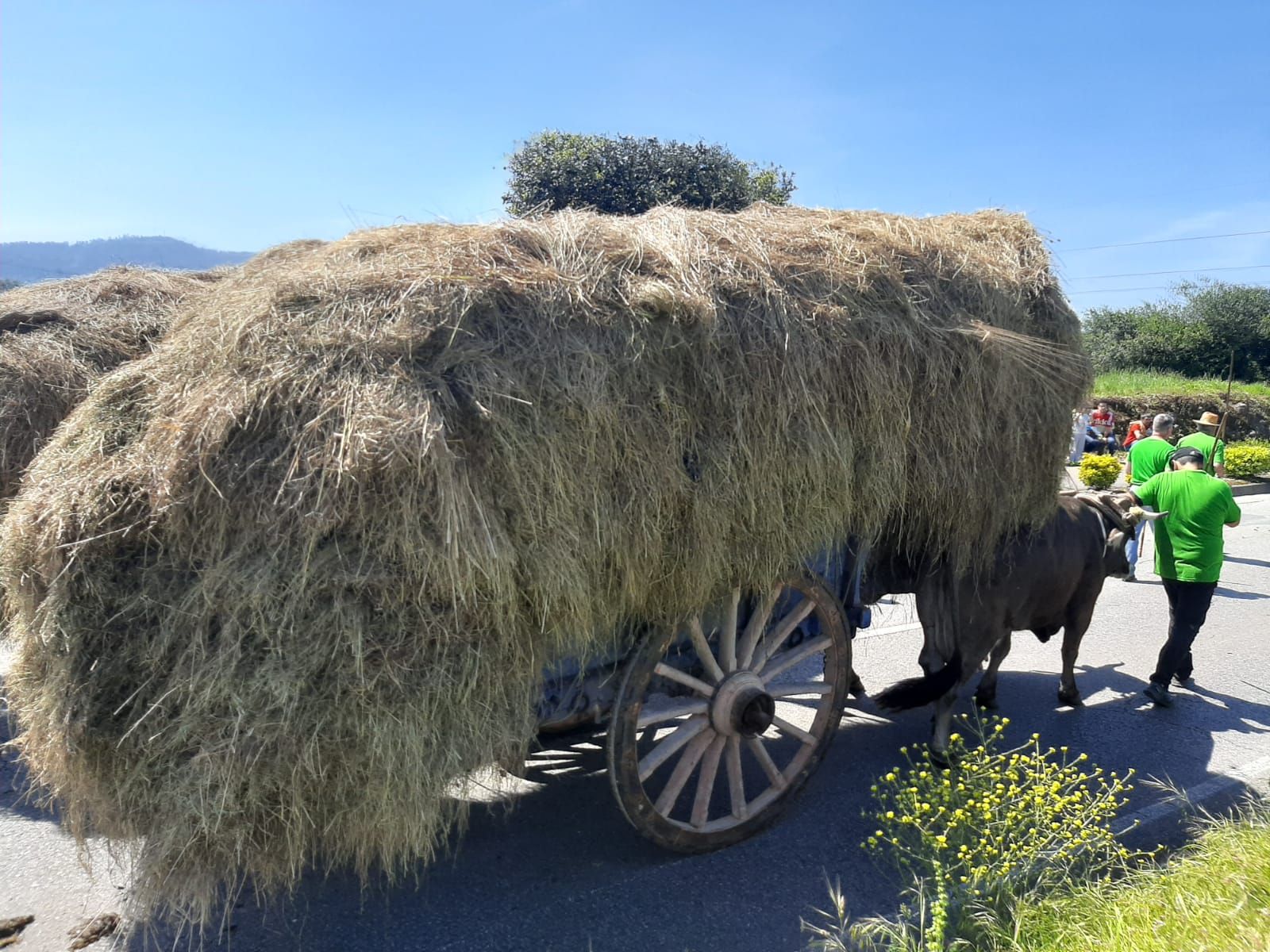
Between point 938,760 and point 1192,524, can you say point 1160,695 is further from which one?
point 938,760

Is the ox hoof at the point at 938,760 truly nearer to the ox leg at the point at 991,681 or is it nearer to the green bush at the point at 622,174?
the ox leg at the point at 991,681

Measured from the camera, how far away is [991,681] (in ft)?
17.8

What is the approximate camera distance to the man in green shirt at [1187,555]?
5699 mm

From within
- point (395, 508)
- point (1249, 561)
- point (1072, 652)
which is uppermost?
point (395, 508)

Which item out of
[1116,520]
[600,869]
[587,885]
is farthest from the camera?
[1116,520]

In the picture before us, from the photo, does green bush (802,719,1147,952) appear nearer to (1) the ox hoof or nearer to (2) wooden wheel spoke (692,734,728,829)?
(2) wooden wheel spoke (692,734,728,829)

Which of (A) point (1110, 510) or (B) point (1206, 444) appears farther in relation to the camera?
(B) point (1206, 444)

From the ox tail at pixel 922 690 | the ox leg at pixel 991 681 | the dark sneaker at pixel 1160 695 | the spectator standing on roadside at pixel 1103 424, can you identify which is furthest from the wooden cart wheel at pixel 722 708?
the spectator standing on roadside at pixel 1103 424

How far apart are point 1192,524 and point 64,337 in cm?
656

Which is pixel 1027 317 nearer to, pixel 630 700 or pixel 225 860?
pixel 630 700

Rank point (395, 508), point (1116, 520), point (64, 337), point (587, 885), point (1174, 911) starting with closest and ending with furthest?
point (395, 508) → point (1174, 911) → point (587, 885) → point (64, 337) → point (1116, 520)

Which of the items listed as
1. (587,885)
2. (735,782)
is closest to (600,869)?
(587,885)

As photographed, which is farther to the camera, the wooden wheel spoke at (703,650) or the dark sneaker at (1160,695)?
the dark sneaker at (1160,695)

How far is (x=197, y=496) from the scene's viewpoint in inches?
104
